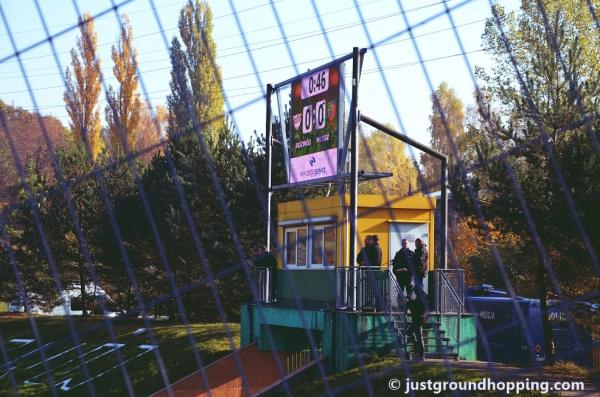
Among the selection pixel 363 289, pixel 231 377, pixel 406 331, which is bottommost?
pixel 231 377

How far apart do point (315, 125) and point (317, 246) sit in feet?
6.15

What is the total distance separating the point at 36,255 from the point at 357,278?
62.3ft

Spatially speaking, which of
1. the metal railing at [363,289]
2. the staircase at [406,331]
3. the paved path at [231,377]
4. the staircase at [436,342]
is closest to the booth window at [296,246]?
the paved path at [231,377]

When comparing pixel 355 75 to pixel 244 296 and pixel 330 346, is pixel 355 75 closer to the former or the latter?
pixel 330 346

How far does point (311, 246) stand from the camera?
16797 millimetres

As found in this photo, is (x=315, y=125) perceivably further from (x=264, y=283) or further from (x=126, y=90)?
(x=126, y=90)

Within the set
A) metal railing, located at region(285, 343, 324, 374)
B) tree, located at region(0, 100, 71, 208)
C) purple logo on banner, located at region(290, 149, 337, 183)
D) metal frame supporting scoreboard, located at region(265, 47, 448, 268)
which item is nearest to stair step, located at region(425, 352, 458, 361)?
metal frame supporting scoreboard, located at region(265, 47, 448, 268)

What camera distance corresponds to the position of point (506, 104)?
17.1 meters

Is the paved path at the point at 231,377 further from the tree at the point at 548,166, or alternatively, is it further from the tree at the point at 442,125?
the tree at the point at 442,125

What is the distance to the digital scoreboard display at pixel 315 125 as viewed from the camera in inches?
624

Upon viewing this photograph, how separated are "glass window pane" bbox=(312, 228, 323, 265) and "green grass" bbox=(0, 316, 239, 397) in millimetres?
3488

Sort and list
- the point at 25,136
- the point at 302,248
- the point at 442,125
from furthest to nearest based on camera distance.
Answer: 1. the point at 25,136
2. the point at 442,125
3. the point at 302,248

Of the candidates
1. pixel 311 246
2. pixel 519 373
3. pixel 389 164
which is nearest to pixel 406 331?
pixel 519 373

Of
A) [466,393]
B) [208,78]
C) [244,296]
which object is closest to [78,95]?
[208,78]
